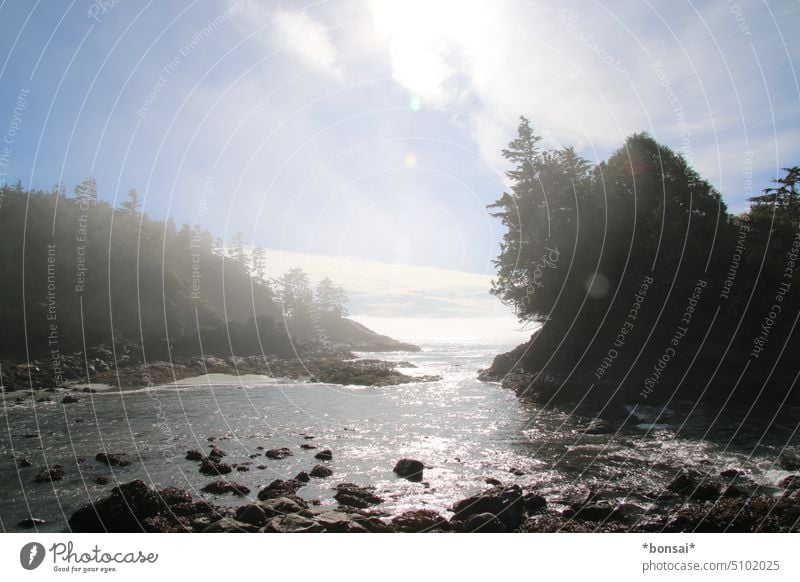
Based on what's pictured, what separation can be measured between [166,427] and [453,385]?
1267 inches

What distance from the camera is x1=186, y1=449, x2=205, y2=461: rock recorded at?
18359mm

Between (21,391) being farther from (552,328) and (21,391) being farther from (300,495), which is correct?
(552,328)

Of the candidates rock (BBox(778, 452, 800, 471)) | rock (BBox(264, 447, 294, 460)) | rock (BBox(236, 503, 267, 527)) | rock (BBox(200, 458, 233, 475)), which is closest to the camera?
rock (BBox(236, 503, 267, 527))

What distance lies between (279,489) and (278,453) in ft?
17.8

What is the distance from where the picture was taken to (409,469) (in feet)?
53.5

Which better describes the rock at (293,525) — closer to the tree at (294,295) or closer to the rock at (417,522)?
the rock at (417,522)

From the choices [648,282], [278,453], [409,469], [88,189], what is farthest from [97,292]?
[648,282]

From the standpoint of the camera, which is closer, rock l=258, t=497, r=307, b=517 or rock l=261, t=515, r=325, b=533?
rock l=261, t=515, r=325, b=533

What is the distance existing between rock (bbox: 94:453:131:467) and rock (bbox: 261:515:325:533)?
37.2ft

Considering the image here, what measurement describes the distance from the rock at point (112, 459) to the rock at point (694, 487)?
22.0 meters

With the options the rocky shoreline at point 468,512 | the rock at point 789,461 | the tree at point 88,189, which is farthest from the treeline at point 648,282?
the tree at point 88,189

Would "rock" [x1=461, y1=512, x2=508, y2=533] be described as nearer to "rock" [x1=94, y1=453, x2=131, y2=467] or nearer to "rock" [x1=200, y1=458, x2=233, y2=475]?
"rock" [x1=200, y1=458, x2=233, y2=475]

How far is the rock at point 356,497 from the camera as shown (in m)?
12.9
